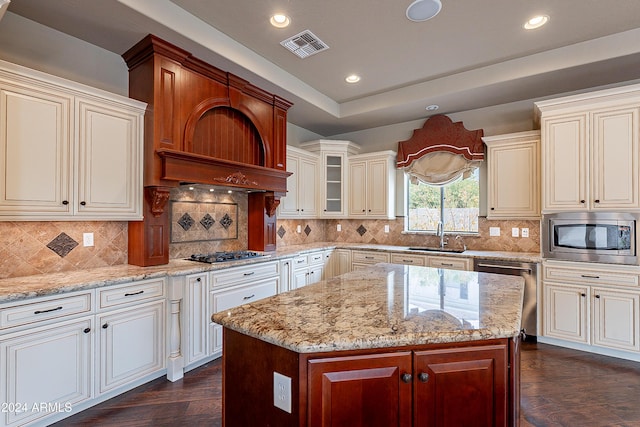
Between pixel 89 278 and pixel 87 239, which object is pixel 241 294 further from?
pixel 87 239

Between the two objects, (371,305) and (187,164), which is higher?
(187,164)

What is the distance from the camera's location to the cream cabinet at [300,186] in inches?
173

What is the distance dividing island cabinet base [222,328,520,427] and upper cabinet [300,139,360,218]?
3.79 metres

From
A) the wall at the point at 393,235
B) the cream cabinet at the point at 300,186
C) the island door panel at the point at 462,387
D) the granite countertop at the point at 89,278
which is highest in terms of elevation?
the cream cabinet at the point at 300,186

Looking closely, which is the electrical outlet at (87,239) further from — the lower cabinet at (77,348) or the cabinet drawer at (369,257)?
the cabinet drawer at (369,257)

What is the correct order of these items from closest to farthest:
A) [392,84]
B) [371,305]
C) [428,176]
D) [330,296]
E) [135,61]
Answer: [371,305] → [330,296] → [135,61] → [392,84] → [428,176]

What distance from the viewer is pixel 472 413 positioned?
1.22 metres

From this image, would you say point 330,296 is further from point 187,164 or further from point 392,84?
point 392,84

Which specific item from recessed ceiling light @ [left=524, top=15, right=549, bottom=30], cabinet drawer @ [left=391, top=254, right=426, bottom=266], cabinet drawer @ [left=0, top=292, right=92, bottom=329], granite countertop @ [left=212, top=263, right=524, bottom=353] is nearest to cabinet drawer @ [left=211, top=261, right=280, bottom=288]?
cabinet drawer @ [left=0, top=292, right=92, bottom=329]

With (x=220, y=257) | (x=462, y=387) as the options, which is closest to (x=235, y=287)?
(x=220, y=257)

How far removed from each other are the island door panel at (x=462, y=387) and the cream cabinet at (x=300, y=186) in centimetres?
331

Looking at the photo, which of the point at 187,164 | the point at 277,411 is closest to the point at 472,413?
the point at 277,411

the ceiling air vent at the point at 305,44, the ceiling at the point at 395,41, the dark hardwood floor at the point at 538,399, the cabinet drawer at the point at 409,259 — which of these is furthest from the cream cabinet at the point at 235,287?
the ceiling air vent at the point at 305,44

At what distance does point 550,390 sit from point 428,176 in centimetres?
290
